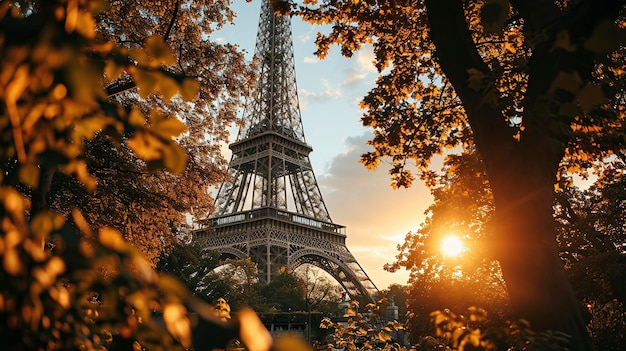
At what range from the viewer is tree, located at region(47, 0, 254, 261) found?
11.4 metres

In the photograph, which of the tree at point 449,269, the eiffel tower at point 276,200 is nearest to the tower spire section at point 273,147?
the eiffel tower at point 276,200

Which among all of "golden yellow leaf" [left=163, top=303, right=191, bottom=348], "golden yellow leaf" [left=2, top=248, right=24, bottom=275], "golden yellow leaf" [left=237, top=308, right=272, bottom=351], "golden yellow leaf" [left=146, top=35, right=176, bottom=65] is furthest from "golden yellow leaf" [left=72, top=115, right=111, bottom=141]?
"golden yellow leaf" [left=237, top=308, right=272, bottom=351]

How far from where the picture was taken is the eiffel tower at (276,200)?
45219mm

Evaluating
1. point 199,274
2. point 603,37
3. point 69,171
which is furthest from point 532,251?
point 199,274

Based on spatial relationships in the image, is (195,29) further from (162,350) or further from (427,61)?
(162,350)

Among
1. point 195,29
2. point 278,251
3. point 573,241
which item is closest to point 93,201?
point 195,29

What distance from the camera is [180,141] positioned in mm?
14586

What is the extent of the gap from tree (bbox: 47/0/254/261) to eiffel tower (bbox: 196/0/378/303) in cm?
2882

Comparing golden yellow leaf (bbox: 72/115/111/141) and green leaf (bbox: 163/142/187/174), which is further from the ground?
golden yellow leaf (bbox: 72/115/111/141)

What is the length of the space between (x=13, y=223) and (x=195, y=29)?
12.7 metres

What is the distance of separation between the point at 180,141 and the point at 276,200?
36.0 metres

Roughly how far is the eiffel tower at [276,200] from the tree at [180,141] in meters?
28.8

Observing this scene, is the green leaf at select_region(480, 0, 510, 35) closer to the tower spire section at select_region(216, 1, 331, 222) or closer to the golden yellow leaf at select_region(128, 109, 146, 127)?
the golden yellow leaf at select_region(128, 109, 146, 127)

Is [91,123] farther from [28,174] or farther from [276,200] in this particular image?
[276,200]
